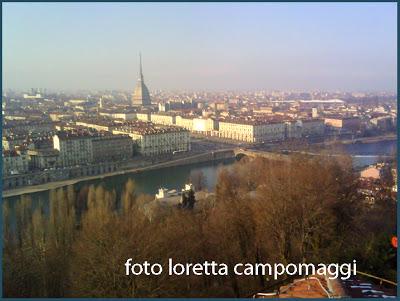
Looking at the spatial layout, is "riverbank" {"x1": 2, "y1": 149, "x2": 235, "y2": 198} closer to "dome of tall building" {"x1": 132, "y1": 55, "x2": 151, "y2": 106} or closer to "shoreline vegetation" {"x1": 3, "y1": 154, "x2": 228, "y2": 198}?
"shoreline vegetation" {"x1": 3, "y1": 154, "x2": 228, "y2": 198}

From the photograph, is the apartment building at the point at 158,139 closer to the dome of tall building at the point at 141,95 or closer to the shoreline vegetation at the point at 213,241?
the shoreline vegetation at the point at 213,241

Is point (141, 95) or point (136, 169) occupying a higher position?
point (141, 95)

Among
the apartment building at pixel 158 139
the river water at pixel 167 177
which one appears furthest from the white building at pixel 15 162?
the apartment building at pixel 158 139

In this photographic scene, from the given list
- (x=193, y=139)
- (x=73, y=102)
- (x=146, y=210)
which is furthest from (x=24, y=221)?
(x=73, y=102)

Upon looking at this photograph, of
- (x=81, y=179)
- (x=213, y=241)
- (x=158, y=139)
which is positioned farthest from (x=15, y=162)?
(x=213, y=241)

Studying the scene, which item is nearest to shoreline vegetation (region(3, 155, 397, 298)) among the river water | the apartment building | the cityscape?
the cityscape

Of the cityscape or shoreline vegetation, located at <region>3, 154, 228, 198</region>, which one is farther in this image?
shoreline vegetation, located at <region>3, 154, 228, 198</region>

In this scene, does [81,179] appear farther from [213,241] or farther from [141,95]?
[141,95]
